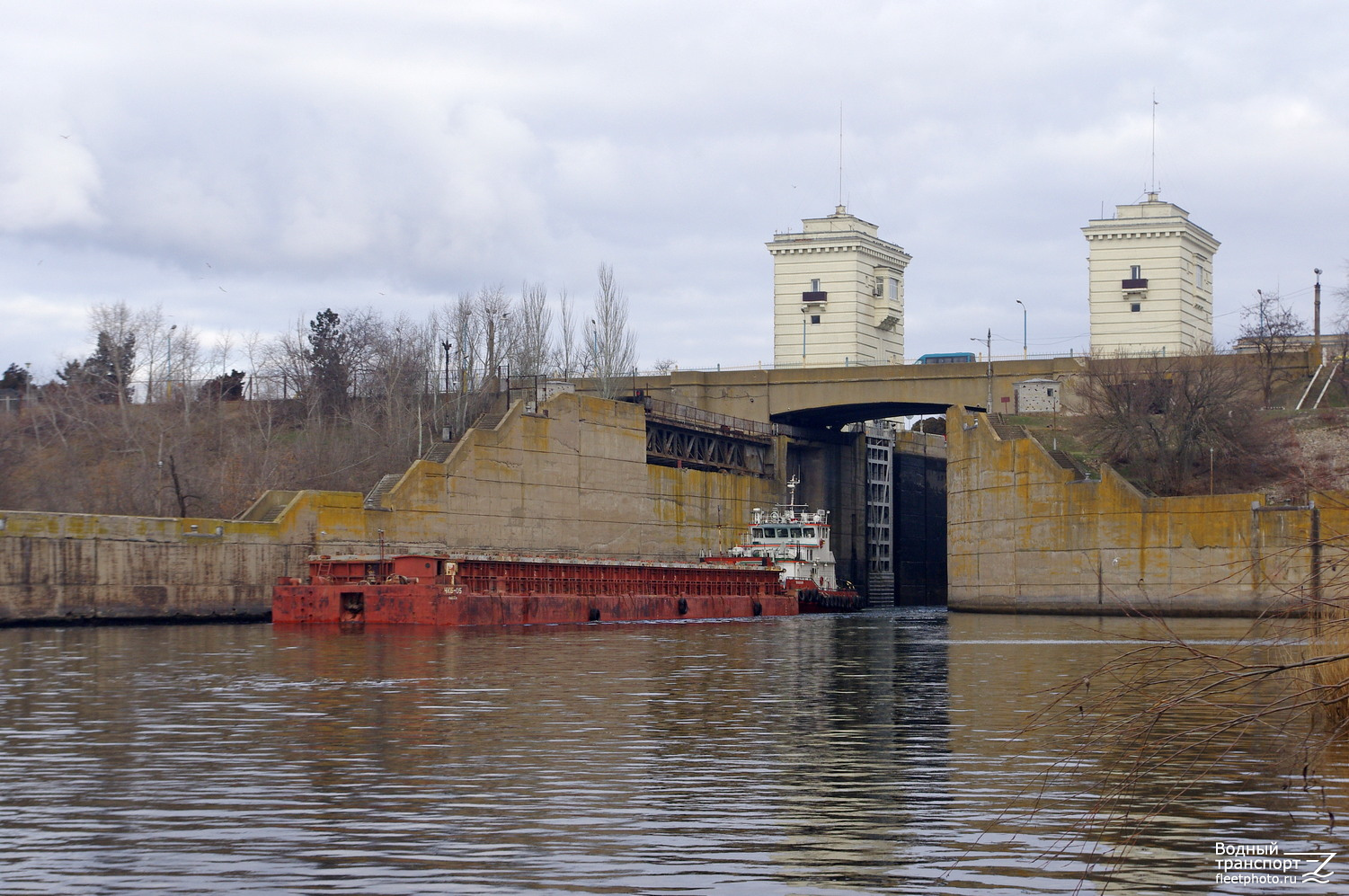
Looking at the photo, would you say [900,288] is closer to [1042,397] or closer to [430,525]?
[1042,397]

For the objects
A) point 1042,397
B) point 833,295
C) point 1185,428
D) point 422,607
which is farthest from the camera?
point 833,295

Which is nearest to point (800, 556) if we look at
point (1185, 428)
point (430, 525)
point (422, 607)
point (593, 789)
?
point (1185, 428)

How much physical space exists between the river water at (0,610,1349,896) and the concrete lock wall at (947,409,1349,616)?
3387 centimetres

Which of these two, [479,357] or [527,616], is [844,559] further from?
[527,616]

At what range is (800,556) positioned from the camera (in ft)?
250

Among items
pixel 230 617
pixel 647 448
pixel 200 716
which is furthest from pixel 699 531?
pixel 200 716

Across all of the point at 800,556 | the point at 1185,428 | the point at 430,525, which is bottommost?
the point at 800,556

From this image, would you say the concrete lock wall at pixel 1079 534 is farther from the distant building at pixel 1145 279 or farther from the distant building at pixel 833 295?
the distant building at pixel 833 295

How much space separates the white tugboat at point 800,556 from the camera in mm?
74312

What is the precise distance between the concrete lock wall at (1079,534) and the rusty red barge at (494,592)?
Answer: 1247 centimetres

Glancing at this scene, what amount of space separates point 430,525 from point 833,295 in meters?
43.2

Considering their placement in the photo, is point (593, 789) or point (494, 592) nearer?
point (593, 789)

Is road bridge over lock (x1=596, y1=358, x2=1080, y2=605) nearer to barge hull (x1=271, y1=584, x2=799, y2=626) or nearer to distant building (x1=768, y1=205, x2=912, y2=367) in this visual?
distant building (x1=768, y1=205, x2=912, y2=367)

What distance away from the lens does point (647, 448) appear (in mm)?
80750
